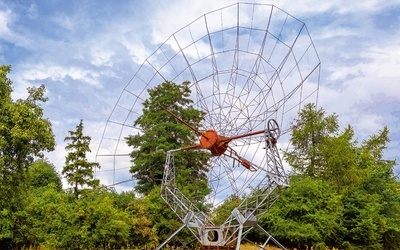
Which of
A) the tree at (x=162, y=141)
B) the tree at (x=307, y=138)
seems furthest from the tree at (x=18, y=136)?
the tree at (x=307, y=138)

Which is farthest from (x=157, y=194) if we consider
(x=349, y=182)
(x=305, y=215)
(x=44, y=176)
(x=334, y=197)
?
(x=44, y=176)

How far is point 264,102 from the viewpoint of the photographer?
1812 cm

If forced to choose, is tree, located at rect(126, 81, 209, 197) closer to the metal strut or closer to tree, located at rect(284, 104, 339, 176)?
tree, located at rect(284, 104, 339, 176)

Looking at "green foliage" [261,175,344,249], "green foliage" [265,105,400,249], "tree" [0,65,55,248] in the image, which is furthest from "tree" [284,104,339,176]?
"tree" [0,65,55,248]

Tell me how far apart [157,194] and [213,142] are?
14721mm

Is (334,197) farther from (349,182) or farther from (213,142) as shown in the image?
(213,142)

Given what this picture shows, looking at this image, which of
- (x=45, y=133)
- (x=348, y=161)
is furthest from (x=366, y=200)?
(x=45, y=133)

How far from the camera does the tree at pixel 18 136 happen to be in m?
22.5

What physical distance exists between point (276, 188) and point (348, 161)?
25.0m

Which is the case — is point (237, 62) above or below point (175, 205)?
above

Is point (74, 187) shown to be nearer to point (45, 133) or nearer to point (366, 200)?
point (45, 133)

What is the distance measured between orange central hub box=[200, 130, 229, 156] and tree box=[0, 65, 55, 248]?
9.50 m

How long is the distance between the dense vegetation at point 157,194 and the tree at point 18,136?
0.17 ft

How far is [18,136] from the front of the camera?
22031 mm
